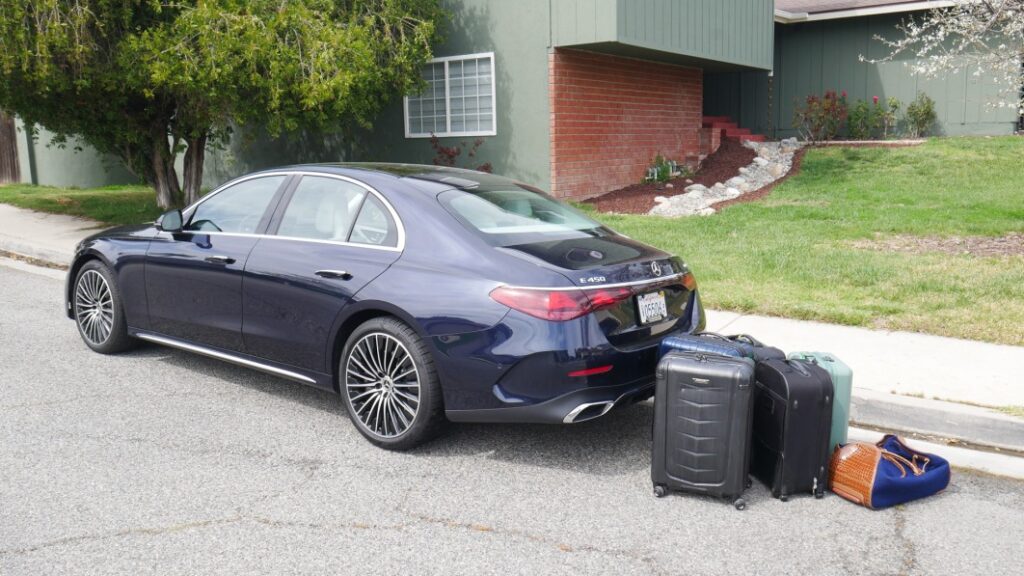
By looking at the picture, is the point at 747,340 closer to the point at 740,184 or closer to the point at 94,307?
the point at 94,307

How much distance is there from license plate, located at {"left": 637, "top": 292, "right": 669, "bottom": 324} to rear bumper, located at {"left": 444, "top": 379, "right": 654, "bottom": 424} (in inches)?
13.8

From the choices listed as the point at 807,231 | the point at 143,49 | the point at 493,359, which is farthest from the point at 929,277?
the point at 143,49

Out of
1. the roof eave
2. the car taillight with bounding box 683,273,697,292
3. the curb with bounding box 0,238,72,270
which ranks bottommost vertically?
the curb with bounding box 0,238,72,270

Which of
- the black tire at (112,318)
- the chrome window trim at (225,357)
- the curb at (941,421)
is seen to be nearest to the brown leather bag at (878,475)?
the curb at (941,421)

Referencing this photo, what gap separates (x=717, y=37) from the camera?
Answer: 16844 millimetres

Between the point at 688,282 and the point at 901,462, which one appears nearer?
the point at 901,462

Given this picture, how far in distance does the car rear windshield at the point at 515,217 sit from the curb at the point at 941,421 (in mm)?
1837

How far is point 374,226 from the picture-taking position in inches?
196

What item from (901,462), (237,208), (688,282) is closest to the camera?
(901,462)

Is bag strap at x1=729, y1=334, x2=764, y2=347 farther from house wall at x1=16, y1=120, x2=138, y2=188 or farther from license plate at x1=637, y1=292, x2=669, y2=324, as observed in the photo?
house wall at x1=16, y1=120, x2=138, y2=188

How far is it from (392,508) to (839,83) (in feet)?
65.6

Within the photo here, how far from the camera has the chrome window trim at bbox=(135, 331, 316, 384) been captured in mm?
5207

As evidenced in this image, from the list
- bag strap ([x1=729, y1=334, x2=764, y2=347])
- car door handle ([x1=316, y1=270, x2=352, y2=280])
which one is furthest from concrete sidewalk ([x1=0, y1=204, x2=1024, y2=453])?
car door handle ([x1=316, y1=270, x2=352, y2=280])

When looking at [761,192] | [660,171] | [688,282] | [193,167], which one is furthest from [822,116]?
[688,282]
